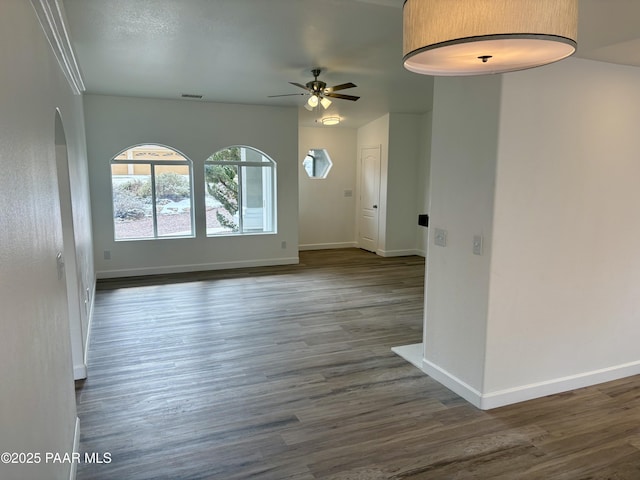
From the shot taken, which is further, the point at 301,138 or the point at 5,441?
the point at 301,138

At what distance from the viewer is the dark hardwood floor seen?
7.63 ft

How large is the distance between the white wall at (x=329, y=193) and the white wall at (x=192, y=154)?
Result: 1.41m

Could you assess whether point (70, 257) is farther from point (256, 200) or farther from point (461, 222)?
point (256, 200)

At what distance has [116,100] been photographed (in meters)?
6.33

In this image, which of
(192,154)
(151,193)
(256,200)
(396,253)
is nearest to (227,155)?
(192,154)

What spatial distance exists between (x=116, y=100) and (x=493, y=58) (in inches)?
244

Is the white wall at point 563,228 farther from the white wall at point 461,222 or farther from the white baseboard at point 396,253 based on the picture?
the white baseboard at point 396,253

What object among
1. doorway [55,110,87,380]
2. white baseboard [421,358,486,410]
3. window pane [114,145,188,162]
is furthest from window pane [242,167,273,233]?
white baseboard [421,358,486,410]

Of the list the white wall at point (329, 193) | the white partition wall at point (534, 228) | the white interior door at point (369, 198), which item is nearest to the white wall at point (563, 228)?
the white partition wall at point (534, 228)

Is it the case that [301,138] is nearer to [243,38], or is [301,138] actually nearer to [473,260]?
[243,38]

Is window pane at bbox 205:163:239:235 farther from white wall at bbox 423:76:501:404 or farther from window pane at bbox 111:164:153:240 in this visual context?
white wall at bbox 423:76:501:404

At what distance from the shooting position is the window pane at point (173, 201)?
22.5 ft

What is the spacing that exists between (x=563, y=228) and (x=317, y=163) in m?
6.87

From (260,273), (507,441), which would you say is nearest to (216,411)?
(507,441)
